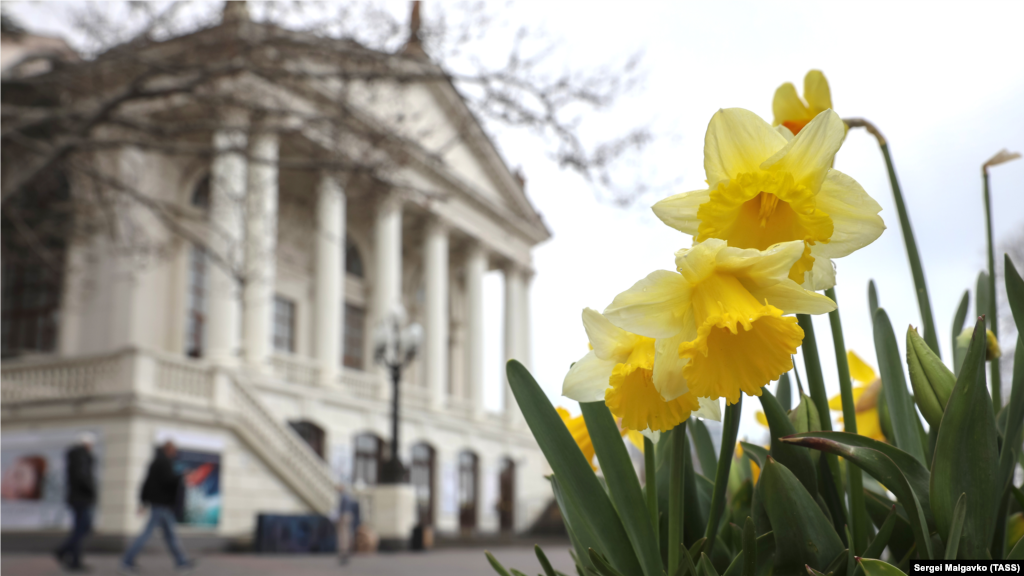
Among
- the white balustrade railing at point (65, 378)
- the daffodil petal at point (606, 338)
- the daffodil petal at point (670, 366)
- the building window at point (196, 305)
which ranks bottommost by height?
the daffodil petal at point (670, 366)

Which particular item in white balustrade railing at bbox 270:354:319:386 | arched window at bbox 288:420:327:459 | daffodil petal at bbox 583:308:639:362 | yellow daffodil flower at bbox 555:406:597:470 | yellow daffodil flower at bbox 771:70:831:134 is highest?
white balustrade railing at bbox 270:354:319:386

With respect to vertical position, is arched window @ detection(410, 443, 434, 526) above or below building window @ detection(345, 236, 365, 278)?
below

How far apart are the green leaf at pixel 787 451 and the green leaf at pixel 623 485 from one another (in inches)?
5.0

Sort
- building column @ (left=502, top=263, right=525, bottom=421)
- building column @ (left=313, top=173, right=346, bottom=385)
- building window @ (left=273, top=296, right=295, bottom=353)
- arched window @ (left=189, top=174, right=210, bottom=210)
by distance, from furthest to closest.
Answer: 1. building column @ (left=502, top=263, right=525, bottom=421)
2. building window @ (left=273, top=296, right=295, bottom=353)
3. building column @ (left=313, top=173, right=346, bottom=385)
4. arched window @ (left=189, top=174, right=210, bottom=210)

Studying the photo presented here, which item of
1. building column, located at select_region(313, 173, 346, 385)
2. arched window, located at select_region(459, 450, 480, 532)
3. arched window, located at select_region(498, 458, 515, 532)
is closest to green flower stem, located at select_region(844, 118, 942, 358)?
building column, located at select_region(313, 173, 346, 385)

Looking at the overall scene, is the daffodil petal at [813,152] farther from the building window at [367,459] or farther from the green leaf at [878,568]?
the building window at [367,459]

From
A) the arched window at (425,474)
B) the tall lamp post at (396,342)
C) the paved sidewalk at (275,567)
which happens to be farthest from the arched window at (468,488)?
the paved sidewalk at (275,567)

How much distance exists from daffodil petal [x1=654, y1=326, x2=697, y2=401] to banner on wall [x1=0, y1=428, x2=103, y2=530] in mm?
15057

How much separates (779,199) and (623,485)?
28cm

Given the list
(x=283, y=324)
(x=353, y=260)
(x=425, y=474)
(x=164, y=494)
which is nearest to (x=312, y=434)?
(x=283, y=324)

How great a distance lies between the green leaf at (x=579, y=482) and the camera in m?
0.72

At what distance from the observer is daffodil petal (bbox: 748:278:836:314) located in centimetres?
58

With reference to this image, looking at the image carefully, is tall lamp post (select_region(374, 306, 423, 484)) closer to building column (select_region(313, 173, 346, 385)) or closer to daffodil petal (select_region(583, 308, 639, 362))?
building column (select_region(313, 173, 346, 385))

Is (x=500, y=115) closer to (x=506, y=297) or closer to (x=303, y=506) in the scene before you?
(x=303, y=506)
